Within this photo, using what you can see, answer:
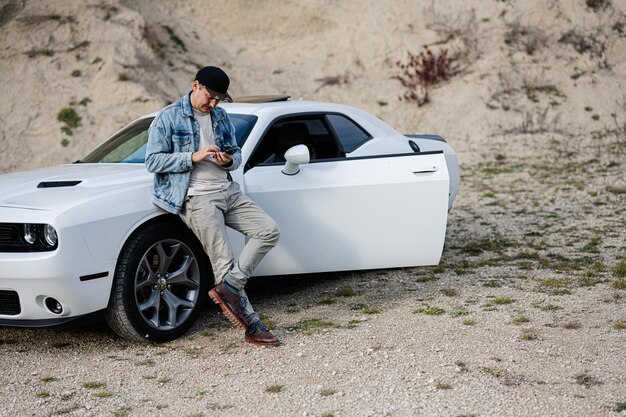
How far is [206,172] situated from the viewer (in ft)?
19.0

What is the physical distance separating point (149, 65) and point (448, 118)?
6631mm

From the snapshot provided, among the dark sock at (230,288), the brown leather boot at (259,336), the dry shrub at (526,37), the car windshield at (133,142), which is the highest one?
the car windshield at (133,142)

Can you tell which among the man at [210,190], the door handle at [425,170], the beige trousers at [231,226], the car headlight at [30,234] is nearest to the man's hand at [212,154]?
the man at [210,190]

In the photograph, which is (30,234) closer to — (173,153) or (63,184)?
(63,184)

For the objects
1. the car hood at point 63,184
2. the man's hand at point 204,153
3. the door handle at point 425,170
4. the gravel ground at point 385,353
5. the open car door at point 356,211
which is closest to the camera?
the gravel ground at point 385,353

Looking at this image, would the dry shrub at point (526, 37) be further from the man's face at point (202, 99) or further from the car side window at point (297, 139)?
the man's face at point (202, 99)

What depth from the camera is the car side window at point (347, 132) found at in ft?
24.0

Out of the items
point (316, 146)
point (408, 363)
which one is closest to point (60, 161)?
point (316, 146)

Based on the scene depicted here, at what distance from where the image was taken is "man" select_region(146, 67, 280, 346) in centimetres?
566

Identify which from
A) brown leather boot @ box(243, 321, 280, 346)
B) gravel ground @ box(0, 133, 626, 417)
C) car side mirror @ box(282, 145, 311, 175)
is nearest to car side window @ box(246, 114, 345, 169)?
car side mirror @ box(282, 145, 311, 175)

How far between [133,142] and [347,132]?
1.84m

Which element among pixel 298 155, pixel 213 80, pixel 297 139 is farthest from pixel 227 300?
pixel 297 139

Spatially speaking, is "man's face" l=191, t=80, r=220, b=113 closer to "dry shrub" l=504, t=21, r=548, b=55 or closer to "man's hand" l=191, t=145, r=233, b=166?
"man's hand" l=191, t=145, r=233, b=166

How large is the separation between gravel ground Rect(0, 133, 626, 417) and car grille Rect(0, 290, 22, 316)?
0.38 m
